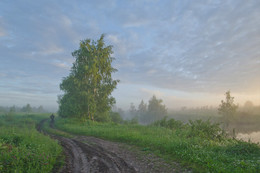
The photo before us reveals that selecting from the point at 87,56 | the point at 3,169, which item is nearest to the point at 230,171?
the point at 3,169

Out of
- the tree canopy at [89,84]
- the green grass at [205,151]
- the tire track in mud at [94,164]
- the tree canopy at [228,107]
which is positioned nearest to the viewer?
the green grass at [205,151]

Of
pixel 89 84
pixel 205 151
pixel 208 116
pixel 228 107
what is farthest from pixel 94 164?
pixel 208 116

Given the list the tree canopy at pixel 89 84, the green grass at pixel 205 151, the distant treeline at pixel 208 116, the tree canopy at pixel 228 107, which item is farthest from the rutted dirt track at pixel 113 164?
the tree canopy at pixel 228 107

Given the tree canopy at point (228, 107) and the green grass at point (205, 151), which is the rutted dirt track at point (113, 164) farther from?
the tree canopy at point (228, 107)

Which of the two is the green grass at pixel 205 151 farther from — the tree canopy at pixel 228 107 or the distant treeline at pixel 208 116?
the tree canopy at pixel 228 107

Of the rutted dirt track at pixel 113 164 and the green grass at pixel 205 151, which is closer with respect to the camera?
the green grass at pixel 205 151

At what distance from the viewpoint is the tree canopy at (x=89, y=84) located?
31.2 metres

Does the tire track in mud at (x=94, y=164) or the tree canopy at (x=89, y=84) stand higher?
the tree canopy at (x=89, y=84)

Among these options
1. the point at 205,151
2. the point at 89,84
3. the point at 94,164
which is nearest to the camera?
the point at 94,164

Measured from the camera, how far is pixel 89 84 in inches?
1293

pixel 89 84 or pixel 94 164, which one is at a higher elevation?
pixel 89 84

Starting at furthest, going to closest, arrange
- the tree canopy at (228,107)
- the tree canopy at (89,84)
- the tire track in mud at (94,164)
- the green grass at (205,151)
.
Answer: the tree canopy at (228,107) → the tree canopy at (89,84) → the tire track in mud at (94,164) → the green grass at (205,151)

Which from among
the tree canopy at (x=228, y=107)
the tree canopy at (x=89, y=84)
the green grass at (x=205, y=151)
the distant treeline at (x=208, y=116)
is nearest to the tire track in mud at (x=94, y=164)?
the green grass at (x=205, y=151)

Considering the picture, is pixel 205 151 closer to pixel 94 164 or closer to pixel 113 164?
pixel 113 164
